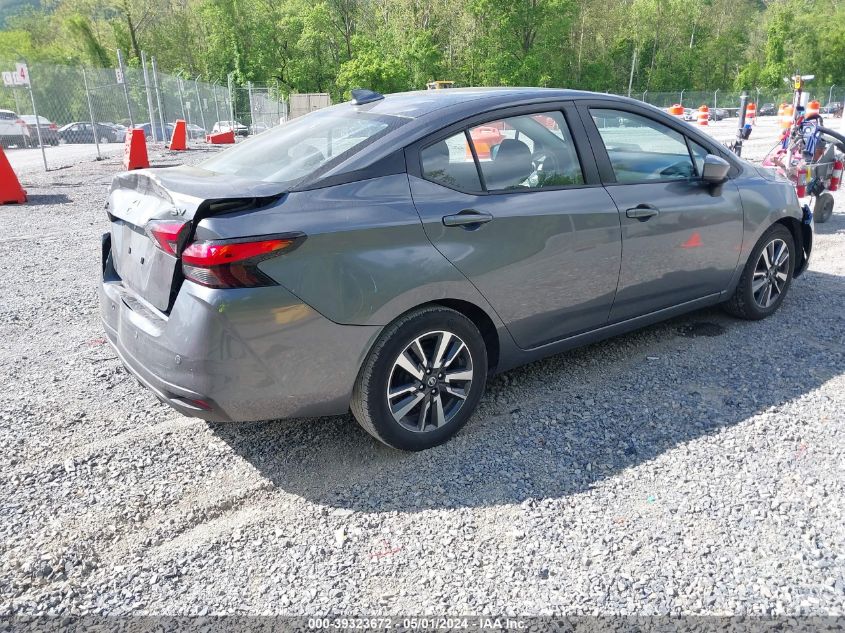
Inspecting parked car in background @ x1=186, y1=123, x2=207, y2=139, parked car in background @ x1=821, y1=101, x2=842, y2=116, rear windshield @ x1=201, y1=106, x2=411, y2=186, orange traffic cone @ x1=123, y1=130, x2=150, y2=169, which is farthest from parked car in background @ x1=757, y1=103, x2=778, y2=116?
rear windshield @ x1=201, y1=106, x2=411, y2=186

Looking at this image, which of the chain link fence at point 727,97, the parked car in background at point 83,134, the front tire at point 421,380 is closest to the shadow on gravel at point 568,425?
the front tire at point 421,380

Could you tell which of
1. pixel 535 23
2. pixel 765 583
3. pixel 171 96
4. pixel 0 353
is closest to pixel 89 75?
pixel 171 96

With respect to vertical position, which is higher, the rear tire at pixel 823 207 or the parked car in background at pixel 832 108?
the rear tire at pixel 823 207

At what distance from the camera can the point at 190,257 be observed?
8.95ft

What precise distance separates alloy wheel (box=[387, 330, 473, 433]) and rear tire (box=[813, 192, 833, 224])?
23.9 feet

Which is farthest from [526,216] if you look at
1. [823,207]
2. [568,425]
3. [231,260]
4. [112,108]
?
[112,108]

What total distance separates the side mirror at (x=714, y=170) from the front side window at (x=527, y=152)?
3.39 feet

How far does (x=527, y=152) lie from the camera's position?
3631 millimetres

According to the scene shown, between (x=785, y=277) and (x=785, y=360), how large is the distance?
105 centimetres

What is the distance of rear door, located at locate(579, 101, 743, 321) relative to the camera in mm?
3941

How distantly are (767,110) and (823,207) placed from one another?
2745 inches

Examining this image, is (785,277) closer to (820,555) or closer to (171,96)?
(820,555)

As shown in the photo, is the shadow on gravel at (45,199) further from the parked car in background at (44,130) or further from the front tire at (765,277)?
the parked car in background at (44,130)

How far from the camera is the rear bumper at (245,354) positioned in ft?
8.93
